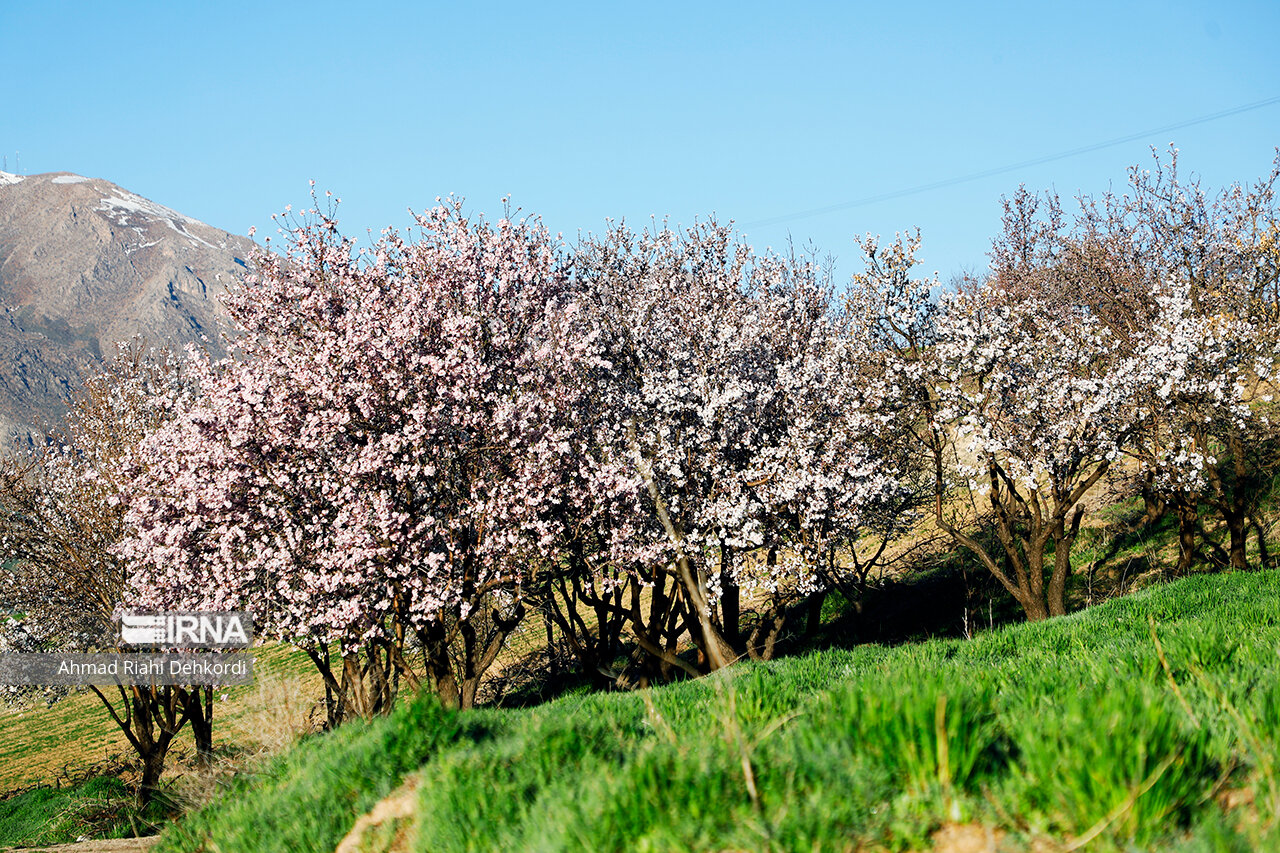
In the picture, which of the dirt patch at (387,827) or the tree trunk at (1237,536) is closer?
the dirt patch at (387,827)

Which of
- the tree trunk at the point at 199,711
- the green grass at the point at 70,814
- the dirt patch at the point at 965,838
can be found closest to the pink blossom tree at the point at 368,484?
the green grass at the point at 70,814

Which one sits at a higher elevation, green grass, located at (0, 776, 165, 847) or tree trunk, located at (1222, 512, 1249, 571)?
tree trunk, located at (1222, 512, 1249, 571)

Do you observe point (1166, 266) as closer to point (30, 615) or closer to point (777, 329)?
point (777, 329)

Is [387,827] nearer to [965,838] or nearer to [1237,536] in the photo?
[965,838]

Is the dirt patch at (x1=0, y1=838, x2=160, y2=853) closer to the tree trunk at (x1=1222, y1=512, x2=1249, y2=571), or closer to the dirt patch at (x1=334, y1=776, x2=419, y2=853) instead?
the dirt patch at (x1=334, y1=776, x2=419, y2=853)

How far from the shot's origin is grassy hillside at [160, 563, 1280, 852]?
3148 millimetres

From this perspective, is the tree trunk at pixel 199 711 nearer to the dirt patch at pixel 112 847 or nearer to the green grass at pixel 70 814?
the green grass at pixel 70 814

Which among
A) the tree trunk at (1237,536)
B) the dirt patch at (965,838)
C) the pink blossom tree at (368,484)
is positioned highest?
the pink blossom tree at (368,484)

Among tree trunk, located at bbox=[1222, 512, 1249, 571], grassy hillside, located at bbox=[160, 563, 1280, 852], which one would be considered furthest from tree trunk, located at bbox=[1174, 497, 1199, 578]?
grassy hillside, located at bbox=[160, 563, 1280, 852]

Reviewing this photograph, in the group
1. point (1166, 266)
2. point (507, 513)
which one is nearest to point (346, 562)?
point (507, 513)

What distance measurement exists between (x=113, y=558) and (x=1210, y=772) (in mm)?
22536

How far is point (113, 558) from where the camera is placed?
1930 cm

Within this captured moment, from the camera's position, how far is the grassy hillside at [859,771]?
3.15 metres

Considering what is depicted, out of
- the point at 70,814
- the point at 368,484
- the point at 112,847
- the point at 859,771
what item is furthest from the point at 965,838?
the point at 70,814
